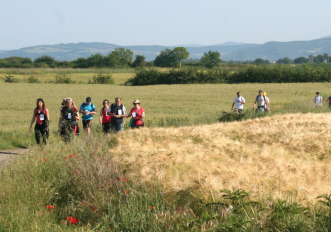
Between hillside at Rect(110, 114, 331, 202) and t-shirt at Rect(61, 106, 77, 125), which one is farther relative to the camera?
t-shirt at Rect(61, 106, 77, 125)

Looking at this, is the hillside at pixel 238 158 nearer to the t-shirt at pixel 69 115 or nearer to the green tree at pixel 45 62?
the t-shirt at pixel 69 115

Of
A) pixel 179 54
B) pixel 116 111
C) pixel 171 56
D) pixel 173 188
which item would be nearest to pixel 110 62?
pixel 171 56

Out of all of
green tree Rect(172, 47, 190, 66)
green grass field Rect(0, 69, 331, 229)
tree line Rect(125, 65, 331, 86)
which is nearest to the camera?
green grass field Rect(0, 69, 331, 229)

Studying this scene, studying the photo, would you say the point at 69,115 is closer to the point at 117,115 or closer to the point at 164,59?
the point at 117,115

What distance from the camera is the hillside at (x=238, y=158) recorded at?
11.4 ft

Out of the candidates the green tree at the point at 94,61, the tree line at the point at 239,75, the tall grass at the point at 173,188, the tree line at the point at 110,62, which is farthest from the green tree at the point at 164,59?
the tall grass at the point at 173,188

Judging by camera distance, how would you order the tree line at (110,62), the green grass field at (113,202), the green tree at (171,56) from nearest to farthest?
the green grass field at (113,202) < the tree line at (110,62) < the green tree at (171,56)

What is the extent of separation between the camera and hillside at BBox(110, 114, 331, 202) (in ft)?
11.4

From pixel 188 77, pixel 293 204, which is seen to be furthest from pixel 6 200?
pixel 188 77

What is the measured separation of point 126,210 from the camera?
4512mm

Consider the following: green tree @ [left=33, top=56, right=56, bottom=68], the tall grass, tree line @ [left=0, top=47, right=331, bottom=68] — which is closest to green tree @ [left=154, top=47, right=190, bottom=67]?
tree line @ [left=0, top=47, right=331, bottom=68]

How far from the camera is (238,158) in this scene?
Result: 13.3 ft

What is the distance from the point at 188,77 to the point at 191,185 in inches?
2475

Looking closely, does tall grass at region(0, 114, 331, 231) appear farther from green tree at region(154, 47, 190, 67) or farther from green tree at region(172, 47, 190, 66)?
green tree at region(172, 47, 190, 66)
